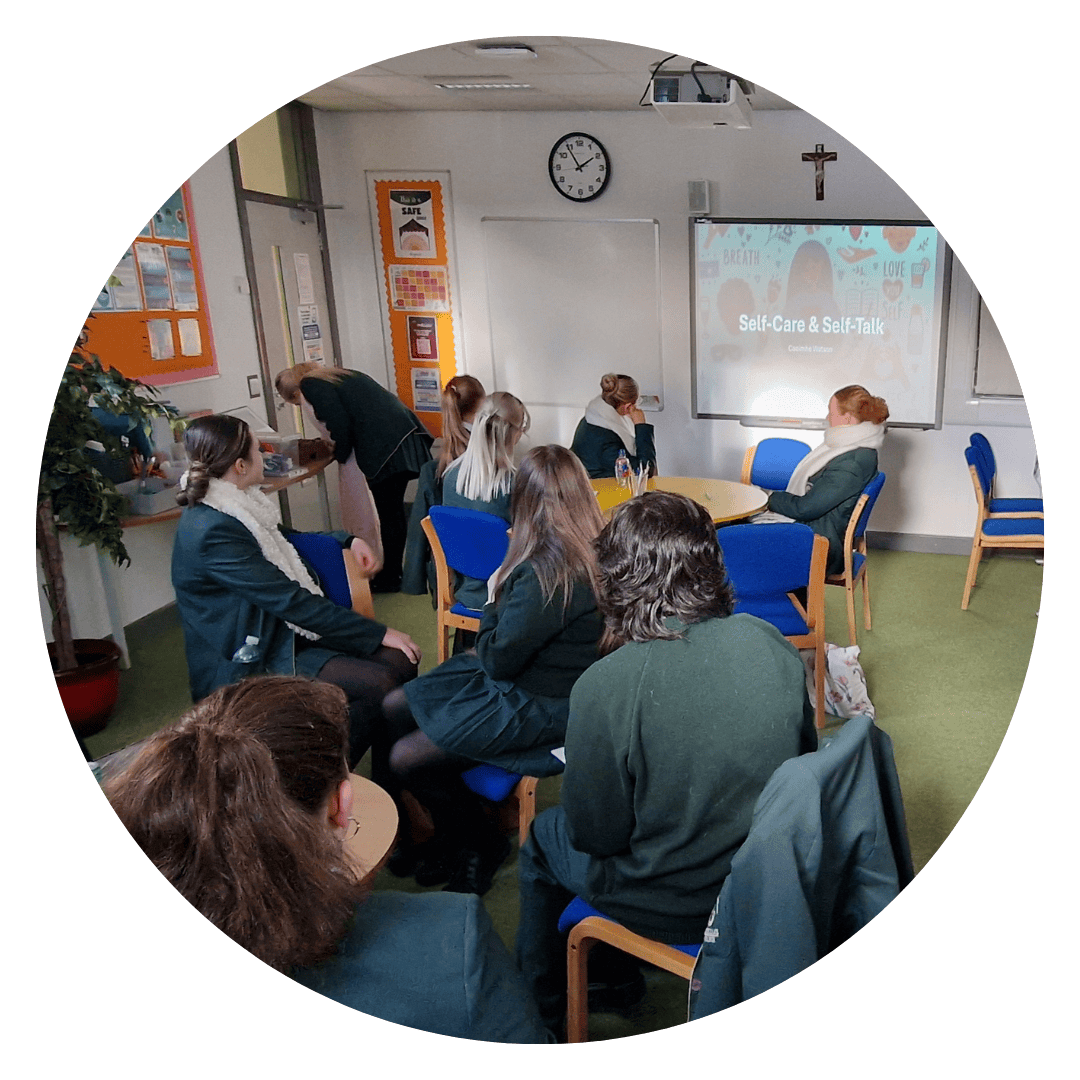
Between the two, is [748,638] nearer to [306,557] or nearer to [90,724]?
[306,557]

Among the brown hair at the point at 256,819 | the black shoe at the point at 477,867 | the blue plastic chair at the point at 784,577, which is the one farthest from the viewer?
the black shoe at the point at 477,867

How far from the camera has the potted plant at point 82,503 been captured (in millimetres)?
1701

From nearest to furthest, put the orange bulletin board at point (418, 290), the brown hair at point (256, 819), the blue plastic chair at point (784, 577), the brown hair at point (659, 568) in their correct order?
the brown hair at point (256, 819) < the brown hair at point (659, 568) < the blue plastic chair at point (784, 577) < the orange bulletin board at point (418, 290)

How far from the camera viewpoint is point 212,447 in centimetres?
168

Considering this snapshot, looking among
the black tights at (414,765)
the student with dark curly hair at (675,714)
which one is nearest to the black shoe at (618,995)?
the student with dark curly hair at (675,714)

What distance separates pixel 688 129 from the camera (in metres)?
1.62

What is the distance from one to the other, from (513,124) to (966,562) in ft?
3.82

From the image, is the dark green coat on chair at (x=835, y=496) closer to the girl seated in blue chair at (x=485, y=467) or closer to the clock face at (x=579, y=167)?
the girl seated in blue chair at (x=485, y=467)

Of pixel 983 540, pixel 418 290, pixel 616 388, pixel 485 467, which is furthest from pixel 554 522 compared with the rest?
pixel 983 540

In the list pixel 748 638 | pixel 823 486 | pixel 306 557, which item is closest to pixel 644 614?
pixel 748 638

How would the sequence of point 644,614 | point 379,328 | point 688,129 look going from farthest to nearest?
point 379,328
point 688,129
point 644,614

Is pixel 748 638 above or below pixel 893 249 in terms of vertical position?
below

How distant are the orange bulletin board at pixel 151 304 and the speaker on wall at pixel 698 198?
0.89 metres

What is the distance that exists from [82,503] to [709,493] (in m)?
1.18
